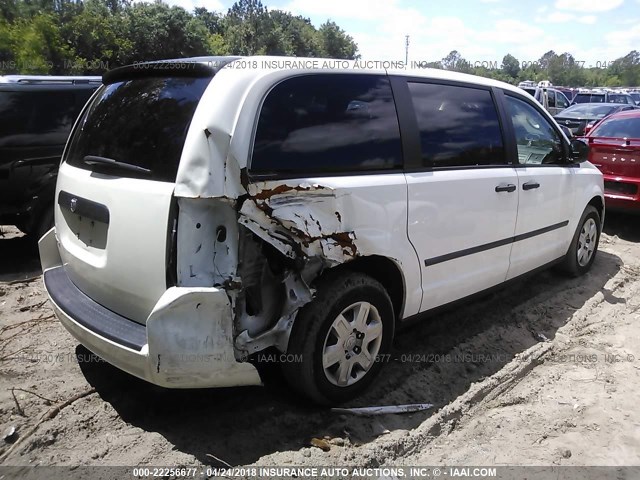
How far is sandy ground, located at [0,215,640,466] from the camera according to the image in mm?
2648

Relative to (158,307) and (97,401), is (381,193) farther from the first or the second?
(97,401)

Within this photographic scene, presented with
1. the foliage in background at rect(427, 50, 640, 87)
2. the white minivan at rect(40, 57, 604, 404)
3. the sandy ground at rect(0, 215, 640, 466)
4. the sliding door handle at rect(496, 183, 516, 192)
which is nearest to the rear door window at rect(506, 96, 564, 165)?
the sliding door handle at rect(496, 183, 516, 192)

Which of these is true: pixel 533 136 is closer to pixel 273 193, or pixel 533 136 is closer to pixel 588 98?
pixel 273 193

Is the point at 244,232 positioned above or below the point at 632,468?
above

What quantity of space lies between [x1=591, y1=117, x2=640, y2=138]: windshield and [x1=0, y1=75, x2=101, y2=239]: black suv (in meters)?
7.53

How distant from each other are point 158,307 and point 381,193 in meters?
1.36

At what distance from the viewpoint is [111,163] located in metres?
2.74

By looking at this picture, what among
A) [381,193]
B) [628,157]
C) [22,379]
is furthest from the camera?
[628,157]

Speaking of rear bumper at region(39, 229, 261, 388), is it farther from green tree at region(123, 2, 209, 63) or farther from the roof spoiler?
green tree at region(123, 2, 209, 63)

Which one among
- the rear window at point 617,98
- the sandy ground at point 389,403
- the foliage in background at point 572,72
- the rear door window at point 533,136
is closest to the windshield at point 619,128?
the rear door window at point 533,136

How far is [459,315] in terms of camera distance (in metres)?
4.34

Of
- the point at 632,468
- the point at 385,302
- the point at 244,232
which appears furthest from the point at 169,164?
the point at 632,468

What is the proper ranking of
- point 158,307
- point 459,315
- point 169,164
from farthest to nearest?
point 459,315
point 169,164
point 158,307

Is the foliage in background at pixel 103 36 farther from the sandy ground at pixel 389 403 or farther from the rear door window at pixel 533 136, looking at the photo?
the rear door window at pixel 533 136
